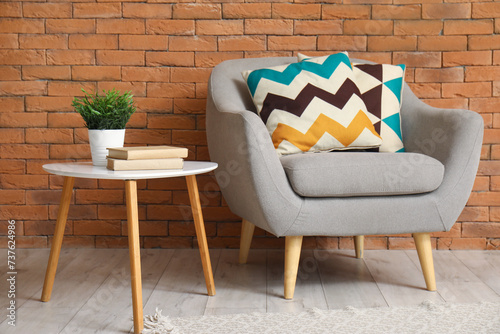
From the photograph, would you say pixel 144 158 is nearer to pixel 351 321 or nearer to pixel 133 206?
pixel 133 206

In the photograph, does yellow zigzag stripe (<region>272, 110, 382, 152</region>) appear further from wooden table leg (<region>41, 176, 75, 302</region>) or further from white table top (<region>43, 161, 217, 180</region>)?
wooden table leg (<region>41, 176, 75, 302</region>)

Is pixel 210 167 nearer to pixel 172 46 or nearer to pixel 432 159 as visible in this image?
pixel 432 159

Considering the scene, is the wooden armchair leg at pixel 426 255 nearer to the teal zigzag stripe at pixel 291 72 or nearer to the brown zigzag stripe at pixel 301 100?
the brown zigzag stripe at pixel 301 100

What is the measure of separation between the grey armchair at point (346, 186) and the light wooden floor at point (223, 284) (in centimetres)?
14

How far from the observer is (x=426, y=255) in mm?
1813

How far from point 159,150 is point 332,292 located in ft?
2.56

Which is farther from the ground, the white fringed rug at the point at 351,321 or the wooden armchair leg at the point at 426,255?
the wooden armchair leg at the point at 426,255

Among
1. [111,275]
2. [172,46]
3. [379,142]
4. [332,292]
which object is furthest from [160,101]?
[332,292]

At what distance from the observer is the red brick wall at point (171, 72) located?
2.42 meters

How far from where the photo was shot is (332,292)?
1821mm

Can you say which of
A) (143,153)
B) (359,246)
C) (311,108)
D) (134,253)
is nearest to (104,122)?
(143,153)

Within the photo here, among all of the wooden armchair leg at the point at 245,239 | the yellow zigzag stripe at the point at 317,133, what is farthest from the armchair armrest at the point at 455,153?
the wooden armchair leg at the point at 245,239

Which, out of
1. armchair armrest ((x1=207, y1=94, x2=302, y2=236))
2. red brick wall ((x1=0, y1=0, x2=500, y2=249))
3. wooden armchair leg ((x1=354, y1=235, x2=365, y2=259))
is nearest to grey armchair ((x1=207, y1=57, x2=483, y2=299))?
armchair armrest ((x1=207, y1=94, x2=302, y2=236))

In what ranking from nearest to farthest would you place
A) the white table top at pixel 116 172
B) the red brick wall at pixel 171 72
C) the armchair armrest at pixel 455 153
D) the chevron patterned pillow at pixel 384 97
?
the white table top at pixel 116 172 < the armchair armrest at pixel 455 153 < the chevron patterned pillow at pixel 384 97 < the red brick wall at pixel 171 72
